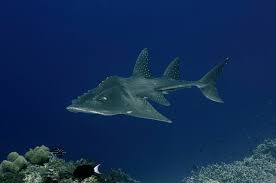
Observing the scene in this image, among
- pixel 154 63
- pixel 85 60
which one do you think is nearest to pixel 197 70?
pixel 154 63

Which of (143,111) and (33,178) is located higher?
(143,111)

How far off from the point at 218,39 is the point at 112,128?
10065 cm

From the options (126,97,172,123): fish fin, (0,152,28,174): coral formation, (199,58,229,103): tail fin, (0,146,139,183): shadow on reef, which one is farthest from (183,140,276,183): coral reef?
(0,152,28,174): coral formation

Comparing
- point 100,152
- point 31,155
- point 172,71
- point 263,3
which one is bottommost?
point 31,155

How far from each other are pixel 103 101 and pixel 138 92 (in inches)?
64.2

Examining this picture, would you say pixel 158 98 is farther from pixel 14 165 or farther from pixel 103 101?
pixel 14 165

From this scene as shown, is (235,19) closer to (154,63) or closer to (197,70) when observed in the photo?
(197,70)

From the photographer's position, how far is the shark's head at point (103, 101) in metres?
9.53

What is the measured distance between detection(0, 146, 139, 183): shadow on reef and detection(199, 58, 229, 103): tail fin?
5.28m

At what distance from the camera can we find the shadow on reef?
28.7 ft

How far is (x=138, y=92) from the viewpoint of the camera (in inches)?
446

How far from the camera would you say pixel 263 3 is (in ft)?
608

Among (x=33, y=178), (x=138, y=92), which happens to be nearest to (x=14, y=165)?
(x=33, y=178)

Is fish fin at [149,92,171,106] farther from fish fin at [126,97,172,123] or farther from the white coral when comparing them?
the white coral
